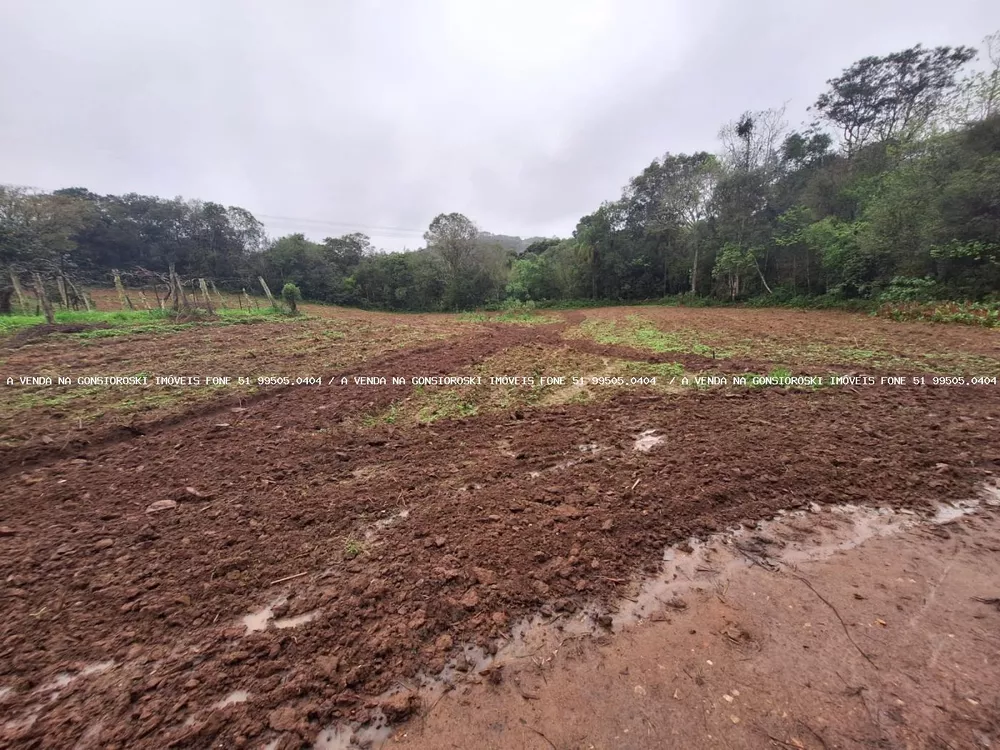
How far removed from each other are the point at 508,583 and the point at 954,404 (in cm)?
679

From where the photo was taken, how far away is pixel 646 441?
14.4 feet

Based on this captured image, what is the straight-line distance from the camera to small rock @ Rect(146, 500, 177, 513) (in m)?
3.17

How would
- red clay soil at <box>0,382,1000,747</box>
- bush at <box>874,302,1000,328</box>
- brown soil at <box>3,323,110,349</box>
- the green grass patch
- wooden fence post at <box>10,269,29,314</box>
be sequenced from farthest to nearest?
wooden fence post at <box>10,269,29,314</box>, bush at <box>874,302,1000,328</box>, brown soil at <box>3,323,110,349</box>, the green grass patch, red clay soil at <box>0,382,1000,747</box>

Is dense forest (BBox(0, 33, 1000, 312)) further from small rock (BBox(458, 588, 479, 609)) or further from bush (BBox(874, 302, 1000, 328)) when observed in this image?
small rock (BBox(458, 588, 479, 609))

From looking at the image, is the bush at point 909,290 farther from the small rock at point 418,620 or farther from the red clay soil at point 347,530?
the small rock at point 418,620

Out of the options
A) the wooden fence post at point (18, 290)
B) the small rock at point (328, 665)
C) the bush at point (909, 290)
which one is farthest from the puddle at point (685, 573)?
the wooden fence post at point (18, 290)

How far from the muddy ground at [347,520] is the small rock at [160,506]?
0.02 metres

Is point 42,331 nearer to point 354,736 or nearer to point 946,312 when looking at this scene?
point 354,736

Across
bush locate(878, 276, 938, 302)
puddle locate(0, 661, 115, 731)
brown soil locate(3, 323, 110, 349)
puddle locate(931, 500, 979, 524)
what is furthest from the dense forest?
puddle locate(0, 661, 115, 731)

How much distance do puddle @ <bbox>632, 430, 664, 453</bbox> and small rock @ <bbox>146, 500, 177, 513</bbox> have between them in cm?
445

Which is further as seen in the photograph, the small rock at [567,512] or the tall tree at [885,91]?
the tall tree at [885,91]

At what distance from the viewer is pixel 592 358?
904 centimetres

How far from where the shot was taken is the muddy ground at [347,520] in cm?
185

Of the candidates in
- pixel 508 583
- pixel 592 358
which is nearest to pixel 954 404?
pixel 592 358
